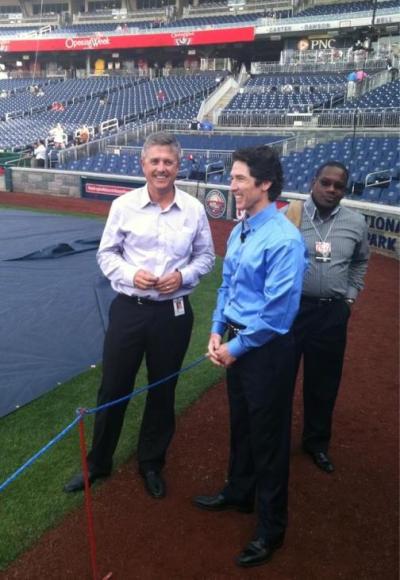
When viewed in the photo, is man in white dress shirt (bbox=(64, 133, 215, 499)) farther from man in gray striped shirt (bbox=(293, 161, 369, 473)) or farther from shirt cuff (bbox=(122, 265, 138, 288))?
man in gray striped shirt (bbox=(293, 161, 369, 473))

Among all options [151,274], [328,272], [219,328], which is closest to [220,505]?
[219,328]

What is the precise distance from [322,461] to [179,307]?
1584 millimetres

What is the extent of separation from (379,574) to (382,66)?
87.2 feet

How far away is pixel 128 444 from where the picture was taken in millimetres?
3801

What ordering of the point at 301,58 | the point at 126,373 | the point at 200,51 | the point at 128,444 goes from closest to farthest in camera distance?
the point at 126,373, the point at 128,444, the point at 301,58, the point at 200,51

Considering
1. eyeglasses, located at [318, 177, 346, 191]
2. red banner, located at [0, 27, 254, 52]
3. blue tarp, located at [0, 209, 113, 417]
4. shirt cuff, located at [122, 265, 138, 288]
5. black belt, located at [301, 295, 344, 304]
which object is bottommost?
blue tarp, located at [0, 209, 113, 417]

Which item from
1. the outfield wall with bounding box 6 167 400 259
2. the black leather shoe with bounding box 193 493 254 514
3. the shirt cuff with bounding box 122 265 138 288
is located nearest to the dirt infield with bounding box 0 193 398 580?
the black leather shoe with bounding box 193 493 254 514

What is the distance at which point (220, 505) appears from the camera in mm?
3123

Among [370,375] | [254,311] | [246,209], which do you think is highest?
[246,209]

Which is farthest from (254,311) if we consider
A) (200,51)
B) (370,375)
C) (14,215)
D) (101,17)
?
(101,17)

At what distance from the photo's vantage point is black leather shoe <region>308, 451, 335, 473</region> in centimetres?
356

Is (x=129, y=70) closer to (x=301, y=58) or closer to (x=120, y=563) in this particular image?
(x=301, y=58)

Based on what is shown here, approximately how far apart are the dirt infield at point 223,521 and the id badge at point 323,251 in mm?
1515

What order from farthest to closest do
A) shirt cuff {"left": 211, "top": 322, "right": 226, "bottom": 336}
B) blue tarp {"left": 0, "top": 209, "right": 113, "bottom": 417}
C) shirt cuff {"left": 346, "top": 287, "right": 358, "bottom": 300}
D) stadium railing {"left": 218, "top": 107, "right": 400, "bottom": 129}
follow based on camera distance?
stadium railing {"left": 218, "top": 107, "right": 400, "bottom": 129} → blue tarp {"left": 0, "top": 209, "right": 113, "bottom": 417} → shirt cuff {"left": 346, "top": 287, "right": 358, "bottom": 300} → shirt cuff {"left": 211, "top": 322, "right": 226, "bottom": 336}
